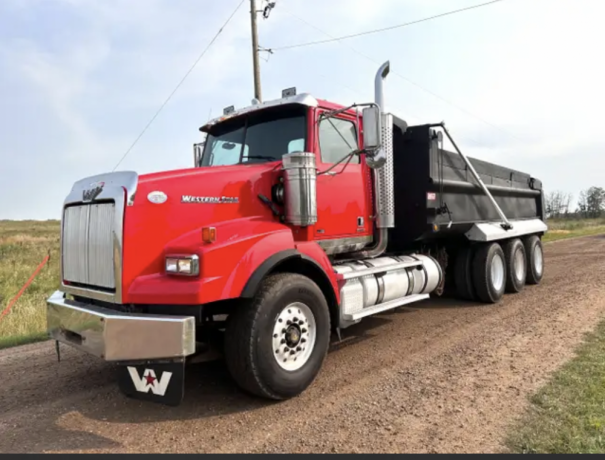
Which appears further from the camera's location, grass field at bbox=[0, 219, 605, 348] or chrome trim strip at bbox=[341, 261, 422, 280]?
grass field at bbox=[0, 219, 605, 348]

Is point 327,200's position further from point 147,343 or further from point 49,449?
point 49,449

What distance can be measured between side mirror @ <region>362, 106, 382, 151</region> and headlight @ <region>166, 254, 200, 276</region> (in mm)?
2026

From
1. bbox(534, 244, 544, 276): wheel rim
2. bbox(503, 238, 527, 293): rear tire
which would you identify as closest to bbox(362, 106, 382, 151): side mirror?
bbox(503, 238, 527, 293): rear tire

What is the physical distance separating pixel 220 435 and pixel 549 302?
21.1 ft

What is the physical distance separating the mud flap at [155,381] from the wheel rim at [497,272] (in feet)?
21.0

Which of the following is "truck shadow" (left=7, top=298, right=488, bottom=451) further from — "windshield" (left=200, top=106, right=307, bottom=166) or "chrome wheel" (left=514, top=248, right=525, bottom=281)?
"chrome wheel" (left=514, top=248, right=525, bottom=281)

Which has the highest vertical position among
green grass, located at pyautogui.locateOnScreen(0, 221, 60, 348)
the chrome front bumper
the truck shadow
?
the chrome front bumper

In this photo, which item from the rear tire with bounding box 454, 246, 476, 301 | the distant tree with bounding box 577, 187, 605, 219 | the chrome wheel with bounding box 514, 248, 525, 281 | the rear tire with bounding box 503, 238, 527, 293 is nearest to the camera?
the rear tire with bounding box 454, 246, 476, 301

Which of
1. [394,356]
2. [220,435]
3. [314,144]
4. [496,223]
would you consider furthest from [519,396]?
[496,223]

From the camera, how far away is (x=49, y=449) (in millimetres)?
3254

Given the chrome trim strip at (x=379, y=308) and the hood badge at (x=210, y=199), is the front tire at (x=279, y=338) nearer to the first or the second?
the chrome trim strip at (x=379, y=308)

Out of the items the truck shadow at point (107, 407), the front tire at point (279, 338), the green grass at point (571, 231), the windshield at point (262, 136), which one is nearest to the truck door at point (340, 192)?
the windshield at point (262, 136)

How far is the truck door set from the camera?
5.01 metres

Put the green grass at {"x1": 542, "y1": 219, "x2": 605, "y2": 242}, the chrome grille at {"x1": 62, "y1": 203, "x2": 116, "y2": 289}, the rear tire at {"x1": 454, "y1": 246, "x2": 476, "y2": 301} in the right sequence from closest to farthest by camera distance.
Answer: the chrome grille at {"x1": 62, "y1": 203, "x2": 116, "y2": 289}, the rear tire at {"x1": 454, "y1": 246, "x2": 476, "y2": 301}, the green grass at {"x1": 542, "y1": 219, "x2": 605, "y2": 242}
